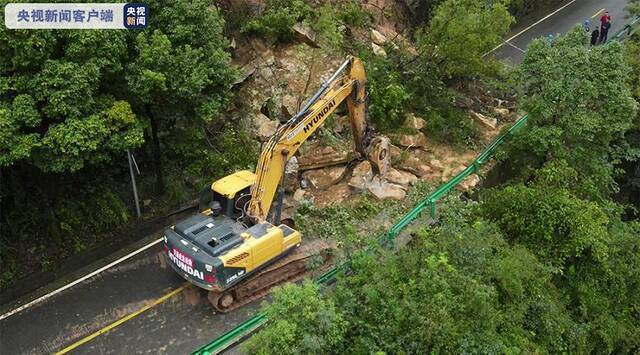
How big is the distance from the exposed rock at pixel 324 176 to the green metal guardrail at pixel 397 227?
289 cm

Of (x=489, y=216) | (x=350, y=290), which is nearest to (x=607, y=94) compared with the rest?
(x=489, y=216)

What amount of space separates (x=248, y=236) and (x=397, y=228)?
13.6 ft

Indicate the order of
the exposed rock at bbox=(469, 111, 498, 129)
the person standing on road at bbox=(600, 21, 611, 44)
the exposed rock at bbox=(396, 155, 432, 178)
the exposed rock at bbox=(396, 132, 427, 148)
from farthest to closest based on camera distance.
A: the person standing on road at bbox=(600, 21, 611, 44)
the exposed rock at bbox=(469, 111, 498, 129)
the exposed rock at bbox=(396, 132, 427, 148)
the exposed rock at bbox=(396, 155, 432, 178)

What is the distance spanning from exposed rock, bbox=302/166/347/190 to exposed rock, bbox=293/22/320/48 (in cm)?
552

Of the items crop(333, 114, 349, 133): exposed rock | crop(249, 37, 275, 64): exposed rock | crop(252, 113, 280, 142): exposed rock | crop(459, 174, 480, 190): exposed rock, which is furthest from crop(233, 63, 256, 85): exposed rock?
crop(459, 174, 480, 190): exposed rock

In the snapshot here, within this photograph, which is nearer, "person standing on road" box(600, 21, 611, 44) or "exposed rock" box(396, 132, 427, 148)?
"exposed rock" box(396, 132, 427, 148)

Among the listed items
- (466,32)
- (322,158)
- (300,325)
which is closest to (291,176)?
(322,158)

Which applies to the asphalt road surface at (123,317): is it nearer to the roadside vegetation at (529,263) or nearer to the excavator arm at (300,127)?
the roadside vegetation at (529,263)

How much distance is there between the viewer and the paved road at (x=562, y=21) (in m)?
30.0

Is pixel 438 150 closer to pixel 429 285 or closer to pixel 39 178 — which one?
pixel 429 285

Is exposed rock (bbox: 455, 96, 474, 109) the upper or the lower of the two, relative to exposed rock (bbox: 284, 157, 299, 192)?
upper

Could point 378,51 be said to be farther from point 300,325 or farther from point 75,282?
point 300,325

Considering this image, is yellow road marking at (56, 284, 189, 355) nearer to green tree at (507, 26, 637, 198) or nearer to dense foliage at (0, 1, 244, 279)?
dense foliage at (0, 1, 244, 279)

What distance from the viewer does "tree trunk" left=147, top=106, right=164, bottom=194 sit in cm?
1716
